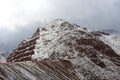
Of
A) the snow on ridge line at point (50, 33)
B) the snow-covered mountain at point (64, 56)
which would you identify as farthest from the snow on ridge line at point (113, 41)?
the snow on ridge line at point (50, 33)

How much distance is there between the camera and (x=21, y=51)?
12388 centimetres

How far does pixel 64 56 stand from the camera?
103938 millimetres

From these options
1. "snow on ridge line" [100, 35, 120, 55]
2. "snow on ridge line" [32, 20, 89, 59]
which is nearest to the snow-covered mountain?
"snow on ridge line" [32, 20, 89, 59]

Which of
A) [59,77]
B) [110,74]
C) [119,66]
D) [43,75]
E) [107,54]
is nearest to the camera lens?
[43,75]

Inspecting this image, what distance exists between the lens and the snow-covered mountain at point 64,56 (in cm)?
7006

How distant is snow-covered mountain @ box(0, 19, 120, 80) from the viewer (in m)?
70.1

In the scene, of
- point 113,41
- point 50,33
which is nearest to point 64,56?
point 50,33

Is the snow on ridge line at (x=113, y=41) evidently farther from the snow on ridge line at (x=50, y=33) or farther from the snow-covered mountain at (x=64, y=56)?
the snow on ridge line at (x=50, y=33)

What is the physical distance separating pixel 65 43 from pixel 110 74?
24.0 m

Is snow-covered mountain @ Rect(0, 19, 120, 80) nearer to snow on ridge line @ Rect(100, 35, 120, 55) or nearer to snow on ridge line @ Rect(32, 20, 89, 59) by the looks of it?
snow on ridge line @ Rect(32, 20, 89, 59)

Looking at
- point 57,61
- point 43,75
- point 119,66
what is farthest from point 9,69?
point 119,66

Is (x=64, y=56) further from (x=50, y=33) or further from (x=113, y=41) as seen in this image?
(x=113, y=41)

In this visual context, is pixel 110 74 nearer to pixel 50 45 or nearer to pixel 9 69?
pixel 50 45

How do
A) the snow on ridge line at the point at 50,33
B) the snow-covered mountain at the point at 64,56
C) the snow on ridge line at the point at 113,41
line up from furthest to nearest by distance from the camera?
the snow on ridge line at the point at 113,41 → the snow on ridge line at the point at 50,33 → the snow-covered mountain at the point at 64,56
